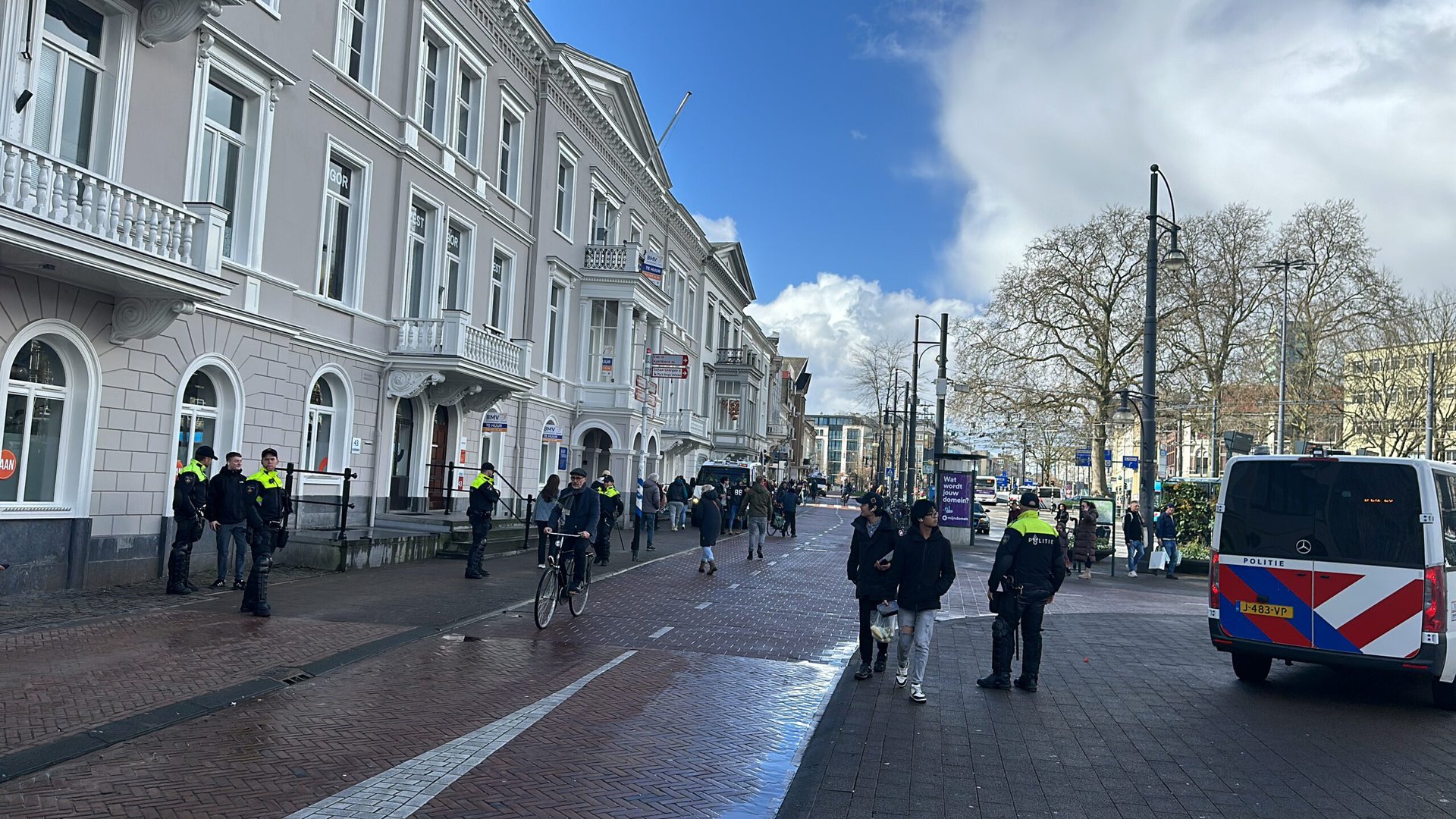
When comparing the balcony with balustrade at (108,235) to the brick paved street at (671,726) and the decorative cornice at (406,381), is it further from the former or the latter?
the decorative cornice at (406,381)

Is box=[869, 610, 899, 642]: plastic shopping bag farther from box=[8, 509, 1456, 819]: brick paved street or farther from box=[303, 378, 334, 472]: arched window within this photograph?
box=[303, 378, 334, 472]: arched window

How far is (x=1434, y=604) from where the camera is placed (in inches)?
334

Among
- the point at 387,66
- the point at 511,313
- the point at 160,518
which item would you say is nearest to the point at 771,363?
the point at 511,313

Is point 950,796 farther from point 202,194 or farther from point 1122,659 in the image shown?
point 202,194

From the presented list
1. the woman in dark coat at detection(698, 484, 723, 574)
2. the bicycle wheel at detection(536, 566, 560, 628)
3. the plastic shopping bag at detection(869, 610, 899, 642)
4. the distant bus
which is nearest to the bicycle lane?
the bicycle wheel at detection(536, 566, 560, 628)

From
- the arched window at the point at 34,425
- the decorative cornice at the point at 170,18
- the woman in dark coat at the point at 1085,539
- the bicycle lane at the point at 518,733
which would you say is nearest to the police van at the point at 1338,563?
the bicycle lane at the point at 518,733

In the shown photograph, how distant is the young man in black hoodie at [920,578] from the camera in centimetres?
848

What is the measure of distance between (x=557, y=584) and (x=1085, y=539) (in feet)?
49.2

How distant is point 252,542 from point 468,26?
49.6 feet

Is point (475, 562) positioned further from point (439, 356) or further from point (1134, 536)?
point (1134, 536)

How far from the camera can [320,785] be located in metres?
5.41

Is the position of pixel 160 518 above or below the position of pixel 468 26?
below

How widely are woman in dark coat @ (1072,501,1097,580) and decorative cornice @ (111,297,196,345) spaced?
1830cm

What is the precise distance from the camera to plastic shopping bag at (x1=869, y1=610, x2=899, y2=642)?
363 inches
